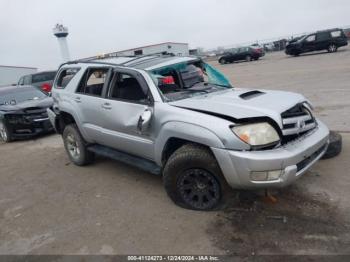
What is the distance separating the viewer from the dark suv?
24578 millimetres

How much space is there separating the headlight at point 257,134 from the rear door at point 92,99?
89.0 inches

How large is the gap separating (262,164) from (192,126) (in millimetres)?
811

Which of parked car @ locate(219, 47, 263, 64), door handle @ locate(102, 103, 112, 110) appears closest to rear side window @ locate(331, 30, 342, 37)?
parked car @ locate(219, 47, 263, 64)

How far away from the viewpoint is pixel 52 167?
6.00 meters

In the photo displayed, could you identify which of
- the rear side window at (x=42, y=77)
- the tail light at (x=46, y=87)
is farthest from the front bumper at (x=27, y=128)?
the rear side window at (x=42, y=77)

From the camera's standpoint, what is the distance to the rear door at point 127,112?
409 cm

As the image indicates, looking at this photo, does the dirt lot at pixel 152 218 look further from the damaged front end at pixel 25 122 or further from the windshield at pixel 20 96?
the windshield at pixel 20 96

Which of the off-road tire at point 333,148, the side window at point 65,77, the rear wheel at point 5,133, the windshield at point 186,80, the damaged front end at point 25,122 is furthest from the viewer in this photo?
the rear wheel at point 5,133

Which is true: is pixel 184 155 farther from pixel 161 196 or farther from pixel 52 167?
pixel 52 167

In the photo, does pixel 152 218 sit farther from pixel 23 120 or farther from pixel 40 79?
pixel 40 79

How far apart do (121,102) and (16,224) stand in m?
1.94

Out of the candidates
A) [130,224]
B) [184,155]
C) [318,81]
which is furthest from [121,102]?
[318,81]

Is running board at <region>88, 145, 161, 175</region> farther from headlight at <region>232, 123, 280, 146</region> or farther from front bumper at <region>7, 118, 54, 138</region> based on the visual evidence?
front bumper at <region>7, 118, 54, 138</region>

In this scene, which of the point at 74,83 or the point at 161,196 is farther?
the point at 74,83
